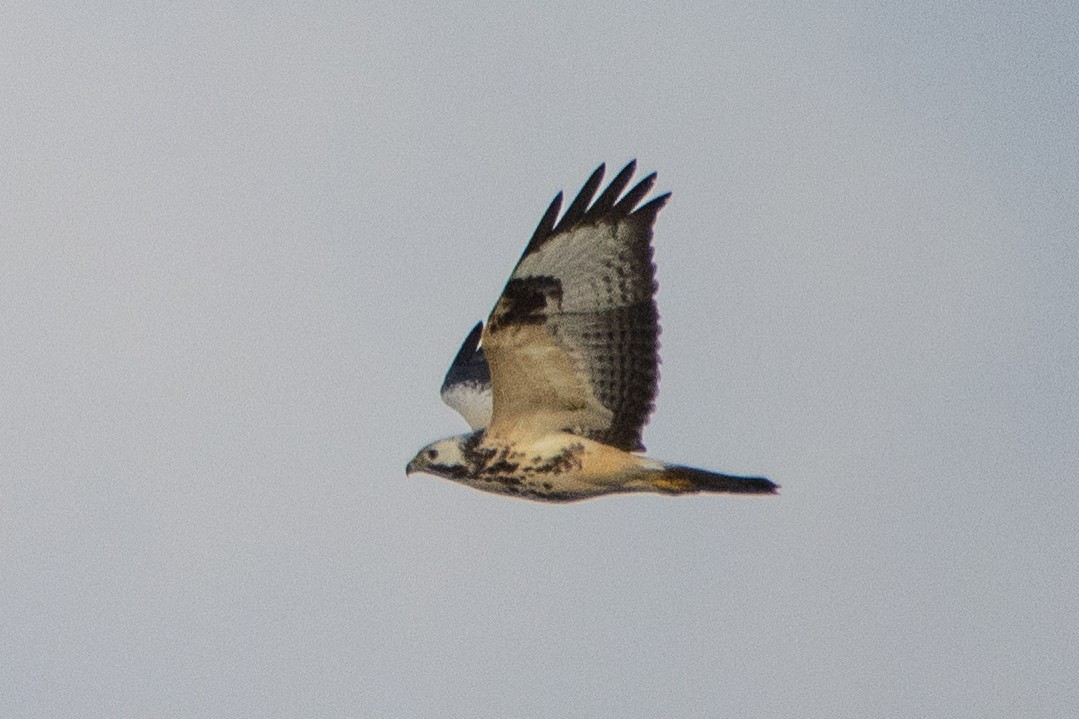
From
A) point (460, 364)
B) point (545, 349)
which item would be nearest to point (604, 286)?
point (545, 349)

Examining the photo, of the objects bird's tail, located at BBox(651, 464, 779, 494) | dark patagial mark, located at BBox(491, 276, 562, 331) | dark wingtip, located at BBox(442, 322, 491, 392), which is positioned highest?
dark wingtip, located at BBox(442, 322, 491, 392)

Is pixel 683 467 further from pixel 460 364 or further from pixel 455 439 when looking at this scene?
pixel 460 364

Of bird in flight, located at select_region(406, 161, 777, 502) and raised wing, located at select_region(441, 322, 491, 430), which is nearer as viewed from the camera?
bird in flight, located at select_region(406, 161, 777, 502)

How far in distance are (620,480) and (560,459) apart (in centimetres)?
29

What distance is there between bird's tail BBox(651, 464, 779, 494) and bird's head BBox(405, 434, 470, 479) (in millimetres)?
889

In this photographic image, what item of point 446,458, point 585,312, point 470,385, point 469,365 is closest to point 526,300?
point 585,312

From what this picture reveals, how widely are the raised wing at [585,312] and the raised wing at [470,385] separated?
112cm

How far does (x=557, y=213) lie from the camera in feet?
32.0

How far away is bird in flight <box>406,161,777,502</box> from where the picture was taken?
9766 mm

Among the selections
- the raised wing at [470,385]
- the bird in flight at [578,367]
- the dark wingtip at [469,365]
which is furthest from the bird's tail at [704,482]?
the dark wingtip at [469,365]

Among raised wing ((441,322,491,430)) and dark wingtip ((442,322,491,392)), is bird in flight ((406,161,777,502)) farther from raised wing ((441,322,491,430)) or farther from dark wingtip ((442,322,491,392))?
dark wingtip ((442,322,491,392))

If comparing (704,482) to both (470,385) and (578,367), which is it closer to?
(578,367)

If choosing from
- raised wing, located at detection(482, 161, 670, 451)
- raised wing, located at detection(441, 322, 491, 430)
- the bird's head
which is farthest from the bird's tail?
raised wing, located at detection(441, 322, 491, 430)

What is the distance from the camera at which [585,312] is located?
32.3ft
